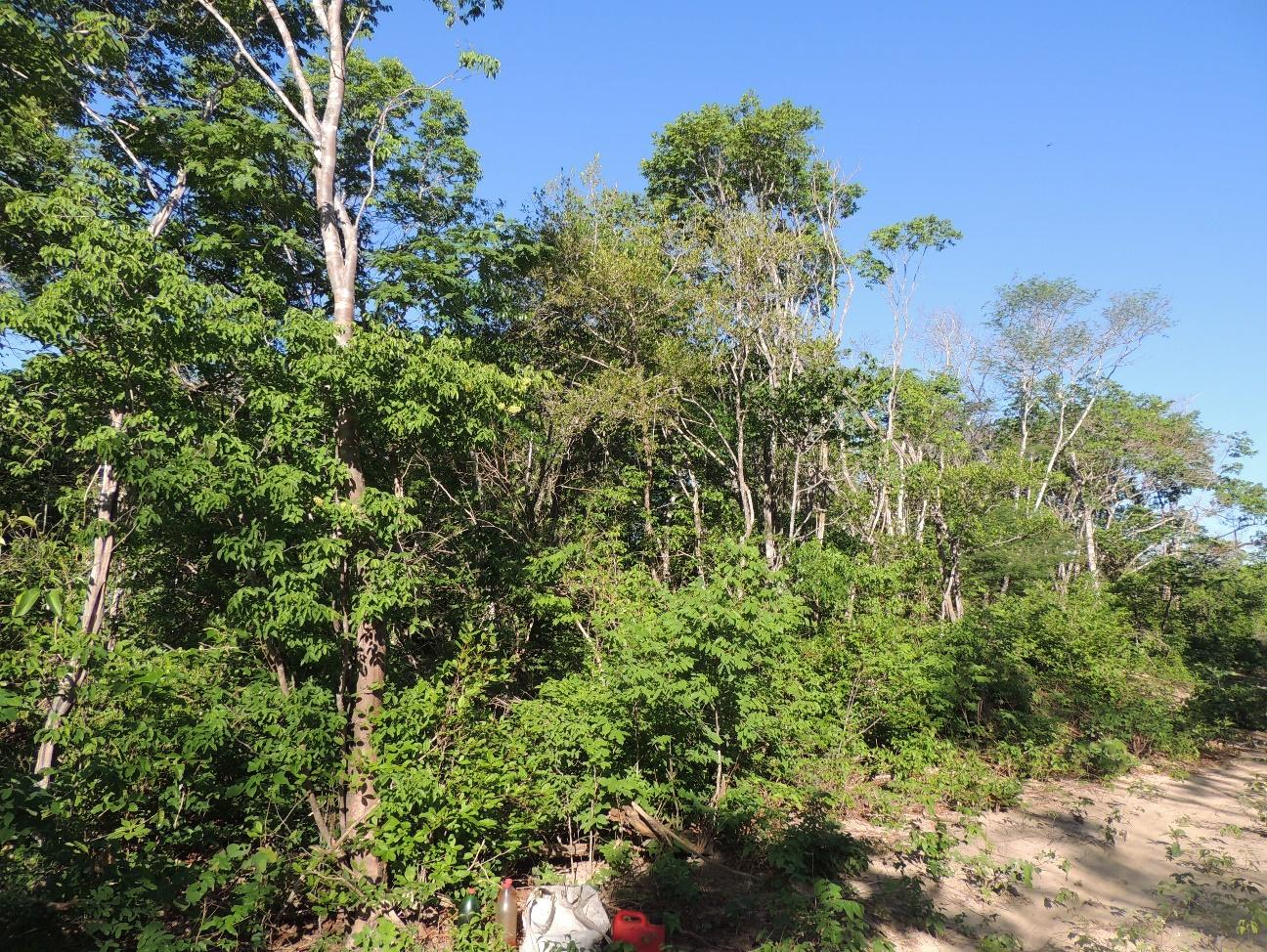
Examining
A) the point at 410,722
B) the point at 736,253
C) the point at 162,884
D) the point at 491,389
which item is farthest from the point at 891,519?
the point at 162,884

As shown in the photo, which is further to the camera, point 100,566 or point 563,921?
point 100,566

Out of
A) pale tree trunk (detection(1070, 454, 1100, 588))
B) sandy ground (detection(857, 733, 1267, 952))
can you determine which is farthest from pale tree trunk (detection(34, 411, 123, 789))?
pale tree trunk (detection(1070, 454, 1100, 588))

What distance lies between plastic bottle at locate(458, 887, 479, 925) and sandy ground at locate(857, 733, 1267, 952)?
9.09ft

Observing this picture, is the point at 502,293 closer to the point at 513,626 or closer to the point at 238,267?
the point at 238,267

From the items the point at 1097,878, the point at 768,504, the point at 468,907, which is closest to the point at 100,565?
the point at 468,907

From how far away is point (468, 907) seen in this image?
4.09 meters

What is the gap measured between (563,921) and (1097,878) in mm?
4566

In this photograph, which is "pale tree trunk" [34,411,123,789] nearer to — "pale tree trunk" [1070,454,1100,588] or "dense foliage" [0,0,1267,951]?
"dense foliage" [0,0,1267,951]

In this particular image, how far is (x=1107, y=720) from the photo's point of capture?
8820 millimetres

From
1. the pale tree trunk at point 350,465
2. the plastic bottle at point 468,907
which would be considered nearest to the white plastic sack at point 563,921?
the plastic bottle at point 468,907

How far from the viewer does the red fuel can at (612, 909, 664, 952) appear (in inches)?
151

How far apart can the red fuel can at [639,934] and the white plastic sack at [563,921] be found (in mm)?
138

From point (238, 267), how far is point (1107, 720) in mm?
13300

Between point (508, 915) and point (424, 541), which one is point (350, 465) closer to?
point (424, 541)
